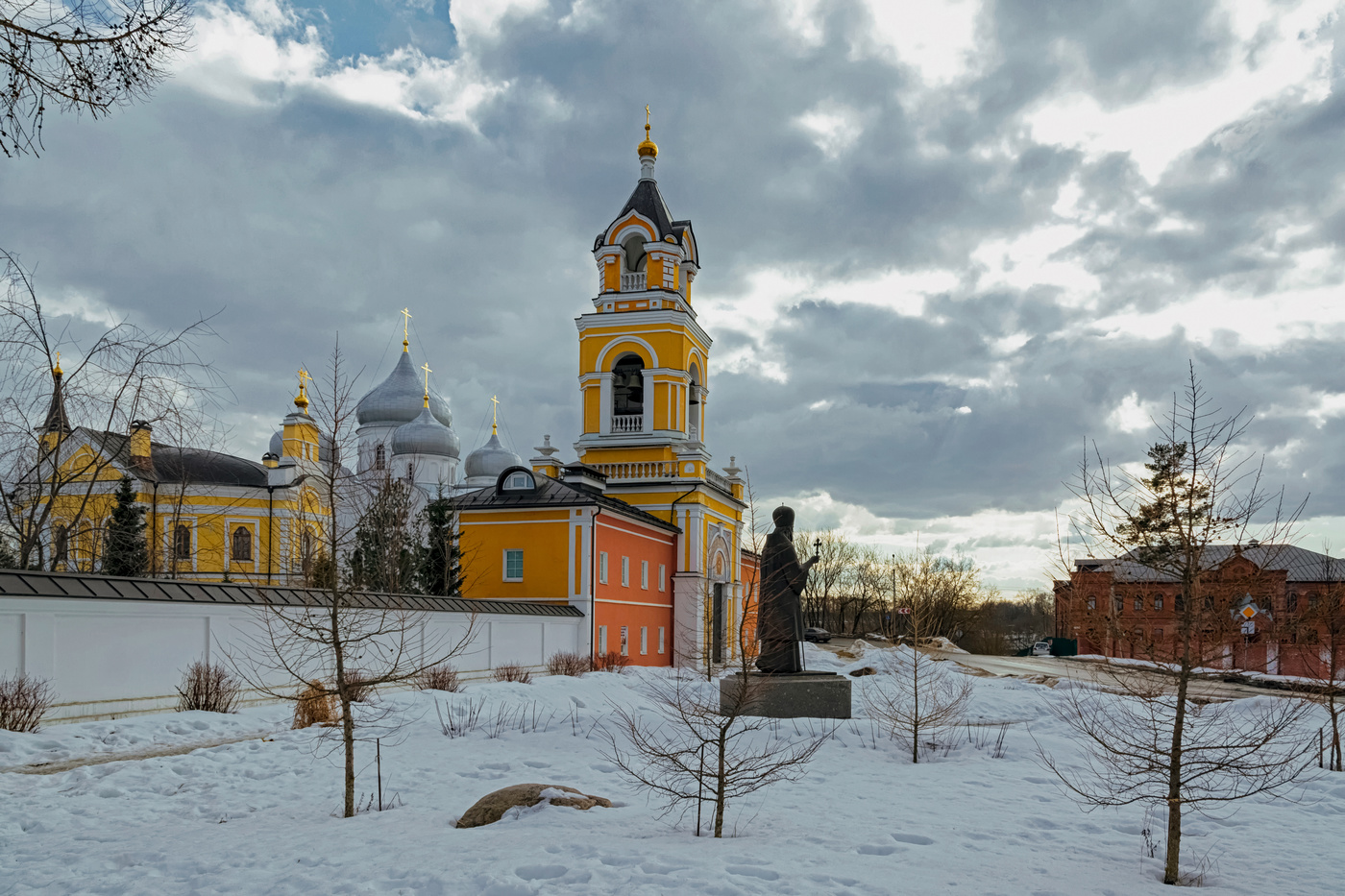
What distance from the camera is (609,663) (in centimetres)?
2603

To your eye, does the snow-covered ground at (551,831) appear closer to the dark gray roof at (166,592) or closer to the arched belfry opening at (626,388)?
the dark gray roof at (166,592)

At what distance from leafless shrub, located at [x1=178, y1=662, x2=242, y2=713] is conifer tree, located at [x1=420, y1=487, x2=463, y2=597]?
14886mm

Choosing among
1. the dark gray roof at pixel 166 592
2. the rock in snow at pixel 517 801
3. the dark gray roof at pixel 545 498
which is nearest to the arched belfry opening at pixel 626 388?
the dark gray roof at pixel 545 498

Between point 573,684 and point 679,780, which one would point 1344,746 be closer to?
point 679,780

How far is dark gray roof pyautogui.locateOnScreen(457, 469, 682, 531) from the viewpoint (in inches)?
1130

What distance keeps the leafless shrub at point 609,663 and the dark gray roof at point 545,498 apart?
14.1ft

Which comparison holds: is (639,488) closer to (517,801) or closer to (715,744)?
(715,744)

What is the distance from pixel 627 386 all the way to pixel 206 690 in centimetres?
2434

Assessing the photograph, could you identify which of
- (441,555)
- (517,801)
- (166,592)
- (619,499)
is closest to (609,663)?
(441,555)

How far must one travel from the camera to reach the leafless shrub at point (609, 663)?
25.3 metres

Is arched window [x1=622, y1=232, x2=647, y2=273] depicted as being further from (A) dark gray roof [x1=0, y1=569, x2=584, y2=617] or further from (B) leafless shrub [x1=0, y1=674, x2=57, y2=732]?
(B) leafless shrub [x1=0, y1=674, x2=57, y2=732]

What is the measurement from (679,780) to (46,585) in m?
8.55

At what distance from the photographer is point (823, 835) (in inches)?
307

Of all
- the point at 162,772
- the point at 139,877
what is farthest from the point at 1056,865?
the point at 162,772
